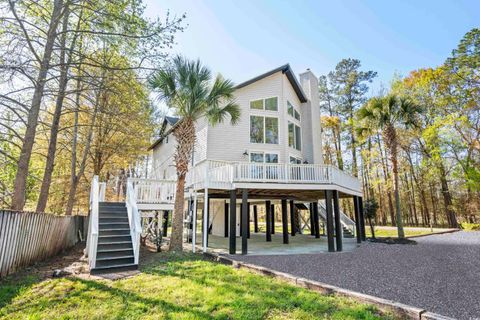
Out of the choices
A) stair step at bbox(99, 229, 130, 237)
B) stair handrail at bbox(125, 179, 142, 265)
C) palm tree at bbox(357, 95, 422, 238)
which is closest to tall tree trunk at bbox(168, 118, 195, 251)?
stair handrail at bbox(125, 179, 142, 265)

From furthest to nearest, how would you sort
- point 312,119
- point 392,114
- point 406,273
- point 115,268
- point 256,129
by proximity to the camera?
point 312,119
point 392,114
point 256,129
point 406,273
point 115,268

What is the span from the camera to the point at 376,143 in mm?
28078

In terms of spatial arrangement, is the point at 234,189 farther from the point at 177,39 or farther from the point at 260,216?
the point at 260,216

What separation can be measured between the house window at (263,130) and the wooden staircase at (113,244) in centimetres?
826

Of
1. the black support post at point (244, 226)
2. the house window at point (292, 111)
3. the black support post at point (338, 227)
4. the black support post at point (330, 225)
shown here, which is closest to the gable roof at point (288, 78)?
the house window at point (292, 111)

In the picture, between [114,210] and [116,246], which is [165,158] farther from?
[116,246]

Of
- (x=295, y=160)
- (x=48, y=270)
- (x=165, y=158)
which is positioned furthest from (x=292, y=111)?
(x=48, y=270)

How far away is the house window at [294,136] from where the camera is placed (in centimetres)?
1590

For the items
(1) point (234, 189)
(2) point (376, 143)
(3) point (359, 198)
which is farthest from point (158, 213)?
(2) point (376, 143)

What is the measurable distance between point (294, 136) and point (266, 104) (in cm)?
282

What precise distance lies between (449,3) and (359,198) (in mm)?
11060

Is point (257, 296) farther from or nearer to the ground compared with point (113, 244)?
nearer to the ground

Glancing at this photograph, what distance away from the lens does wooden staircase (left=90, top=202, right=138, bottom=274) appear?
21.9 ft

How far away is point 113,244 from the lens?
292 inches
